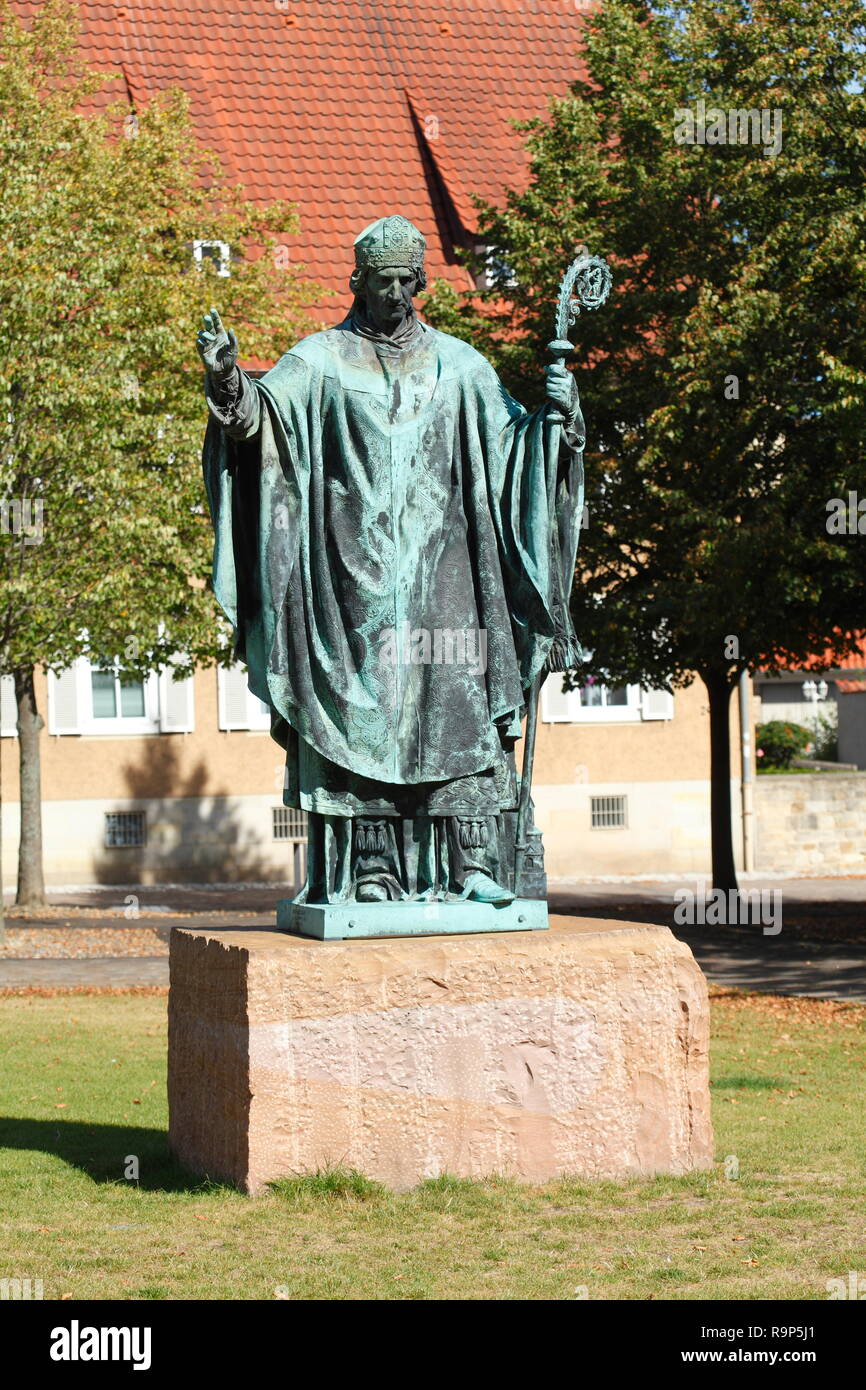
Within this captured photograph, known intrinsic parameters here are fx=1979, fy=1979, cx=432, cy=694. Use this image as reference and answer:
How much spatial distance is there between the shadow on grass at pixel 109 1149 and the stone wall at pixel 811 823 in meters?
23.1

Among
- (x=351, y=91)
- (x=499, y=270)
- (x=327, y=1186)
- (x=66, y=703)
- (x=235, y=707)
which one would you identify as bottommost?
(x=327, y=1186)

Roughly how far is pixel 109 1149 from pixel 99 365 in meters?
11.0

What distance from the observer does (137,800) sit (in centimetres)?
2881

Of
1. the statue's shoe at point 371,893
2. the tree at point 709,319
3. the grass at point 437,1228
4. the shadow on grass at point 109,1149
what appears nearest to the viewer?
the grass at point 437,1228

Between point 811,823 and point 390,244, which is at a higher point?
point 390,244

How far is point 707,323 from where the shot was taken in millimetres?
18594

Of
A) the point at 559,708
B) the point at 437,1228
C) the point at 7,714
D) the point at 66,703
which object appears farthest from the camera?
the point at 559,708

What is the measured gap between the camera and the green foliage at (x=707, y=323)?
706 inches

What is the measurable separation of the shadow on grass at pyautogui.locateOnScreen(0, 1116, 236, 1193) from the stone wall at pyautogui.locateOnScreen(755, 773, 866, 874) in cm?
2312

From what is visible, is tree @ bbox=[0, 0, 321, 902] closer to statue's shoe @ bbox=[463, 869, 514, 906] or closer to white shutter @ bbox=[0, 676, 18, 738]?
white shutter @ bbox=[0, 676, 18, 738]

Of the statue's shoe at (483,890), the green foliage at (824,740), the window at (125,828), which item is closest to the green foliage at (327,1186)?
the statue's shoe at (483,890)

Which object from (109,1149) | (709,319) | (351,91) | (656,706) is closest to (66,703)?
(656,706)

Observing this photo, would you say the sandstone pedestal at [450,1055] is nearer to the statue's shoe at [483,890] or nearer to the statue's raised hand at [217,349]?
the statue's shoe at [483,890]

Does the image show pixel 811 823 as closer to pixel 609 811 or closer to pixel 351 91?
pixel 609 811
